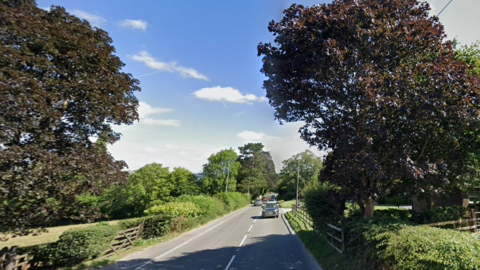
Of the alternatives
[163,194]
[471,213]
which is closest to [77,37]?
[471,213]

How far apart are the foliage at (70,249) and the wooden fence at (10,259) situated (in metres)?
0.67

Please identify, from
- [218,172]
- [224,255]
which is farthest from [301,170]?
[224,255]

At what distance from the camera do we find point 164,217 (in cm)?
1670

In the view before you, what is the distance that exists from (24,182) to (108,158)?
8.40 ft

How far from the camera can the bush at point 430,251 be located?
381 centimetres

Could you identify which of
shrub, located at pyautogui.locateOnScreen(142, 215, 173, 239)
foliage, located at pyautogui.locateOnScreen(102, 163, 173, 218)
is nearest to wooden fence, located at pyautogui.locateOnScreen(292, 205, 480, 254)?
shrub, located at pyautogui.locateOnScreen(142, 215, 173, 239)

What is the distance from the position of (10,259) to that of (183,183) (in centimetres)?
4393

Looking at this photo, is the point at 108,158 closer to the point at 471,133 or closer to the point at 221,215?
the point at 471,133

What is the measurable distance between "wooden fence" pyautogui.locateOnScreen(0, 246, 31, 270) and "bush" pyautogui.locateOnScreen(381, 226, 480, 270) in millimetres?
10401

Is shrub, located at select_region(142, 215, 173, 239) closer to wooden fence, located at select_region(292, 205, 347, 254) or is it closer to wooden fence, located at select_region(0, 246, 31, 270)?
wooden fence, located at select_region(0, 246, 31, 270)

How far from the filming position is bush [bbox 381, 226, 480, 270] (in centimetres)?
381

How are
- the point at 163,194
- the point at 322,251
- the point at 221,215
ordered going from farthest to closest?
the point at 163,194
the point at 221,215
the point at 322,251

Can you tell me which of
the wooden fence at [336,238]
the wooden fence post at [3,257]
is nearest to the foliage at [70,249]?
the wooden fence post at [3,257]

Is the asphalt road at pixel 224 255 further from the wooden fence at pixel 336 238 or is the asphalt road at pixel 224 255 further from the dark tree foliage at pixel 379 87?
the dark tree foliage at pixel 379 87
